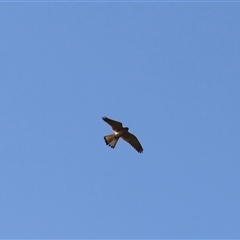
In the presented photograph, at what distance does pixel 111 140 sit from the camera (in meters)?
20.1

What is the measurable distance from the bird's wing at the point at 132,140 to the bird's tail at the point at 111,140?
475 millimetres

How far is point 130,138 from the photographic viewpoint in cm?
2103

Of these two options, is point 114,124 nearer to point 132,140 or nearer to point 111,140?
point 111,140

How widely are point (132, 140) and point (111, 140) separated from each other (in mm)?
1218

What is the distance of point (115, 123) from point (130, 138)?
1.40m

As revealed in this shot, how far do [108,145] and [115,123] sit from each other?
0.75m

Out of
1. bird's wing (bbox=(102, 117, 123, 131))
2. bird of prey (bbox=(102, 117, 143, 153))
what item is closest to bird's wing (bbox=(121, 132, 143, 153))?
bird of prey (bbox=(102, 117, 143, 153))

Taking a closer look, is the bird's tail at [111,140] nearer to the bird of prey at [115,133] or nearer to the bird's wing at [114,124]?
the bird of prey at [115,133]

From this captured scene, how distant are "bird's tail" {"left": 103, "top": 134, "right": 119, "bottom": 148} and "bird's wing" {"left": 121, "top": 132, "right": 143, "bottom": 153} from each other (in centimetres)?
47

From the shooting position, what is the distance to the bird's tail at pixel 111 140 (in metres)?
20.0

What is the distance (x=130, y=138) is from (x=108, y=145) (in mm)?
1284

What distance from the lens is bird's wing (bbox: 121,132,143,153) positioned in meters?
20.8

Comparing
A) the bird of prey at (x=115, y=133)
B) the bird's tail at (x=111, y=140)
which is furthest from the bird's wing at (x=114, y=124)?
the bird's tail at (x=111, y=140)

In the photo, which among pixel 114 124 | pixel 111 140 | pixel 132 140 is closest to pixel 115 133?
pixel 111 140
